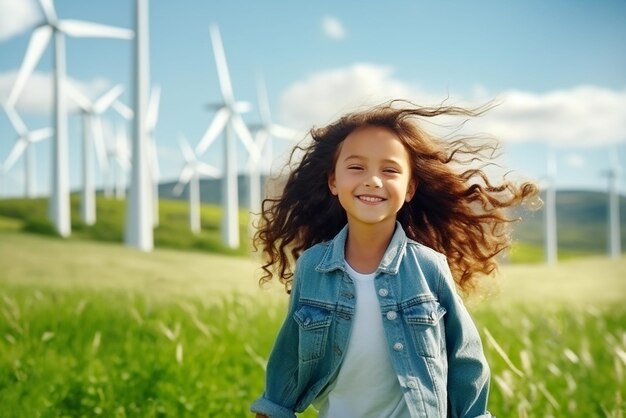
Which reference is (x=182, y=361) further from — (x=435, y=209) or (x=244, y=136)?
(x=244, y=136)

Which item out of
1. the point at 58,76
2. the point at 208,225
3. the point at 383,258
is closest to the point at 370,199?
the point at 383,258

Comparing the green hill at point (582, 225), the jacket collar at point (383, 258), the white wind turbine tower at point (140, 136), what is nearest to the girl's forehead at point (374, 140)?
the jacket collar at point (383, 258)

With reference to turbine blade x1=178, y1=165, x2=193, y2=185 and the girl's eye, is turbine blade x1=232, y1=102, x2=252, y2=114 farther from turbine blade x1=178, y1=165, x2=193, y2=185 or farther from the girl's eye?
the girl's eye

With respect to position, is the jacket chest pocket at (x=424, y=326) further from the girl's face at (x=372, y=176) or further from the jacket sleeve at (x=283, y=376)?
the jacket sleeve at (x=283, y=376)

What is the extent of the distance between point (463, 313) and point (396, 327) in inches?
13.3

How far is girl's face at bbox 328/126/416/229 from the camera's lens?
11.9 feet

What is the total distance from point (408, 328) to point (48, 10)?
36.8 meters

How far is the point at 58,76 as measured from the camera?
38.1 metres

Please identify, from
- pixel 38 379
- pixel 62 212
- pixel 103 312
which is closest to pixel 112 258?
pixel 62 212

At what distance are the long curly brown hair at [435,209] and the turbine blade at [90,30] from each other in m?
29.9

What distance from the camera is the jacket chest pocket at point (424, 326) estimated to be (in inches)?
136

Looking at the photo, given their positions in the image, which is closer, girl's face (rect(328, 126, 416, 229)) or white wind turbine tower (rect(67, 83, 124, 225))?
girl's face (rect(328, 126, 416, 229))

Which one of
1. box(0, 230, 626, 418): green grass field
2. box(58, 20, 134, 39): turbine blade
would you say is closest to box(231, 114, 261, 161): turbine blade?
box(58, 20, 134, 39): turbine blade

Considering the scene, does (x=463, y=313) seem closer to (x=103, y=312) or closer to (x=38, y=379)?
(x=38, y=379)
